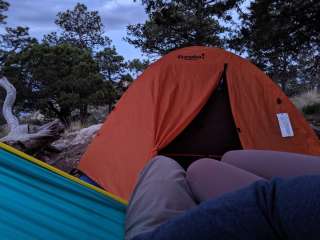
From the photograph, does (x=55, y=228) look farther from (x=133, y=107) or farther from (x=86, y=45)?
(x=86, y=45)

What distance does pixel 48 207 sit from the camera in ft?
5.09

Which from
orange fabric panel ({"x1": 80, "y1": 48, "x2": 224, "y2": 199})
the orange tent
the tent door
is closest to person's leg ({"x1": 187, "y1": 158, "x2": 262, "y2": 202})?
orange fabric panel ({"x1": 80, "y1": 48, "x2": 224, "y2": 199})

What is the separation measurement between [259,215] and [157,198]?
481 millimetres

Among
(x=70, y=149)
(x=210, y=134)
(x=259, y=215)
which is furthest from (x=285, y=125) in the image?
(x=259, y=215)

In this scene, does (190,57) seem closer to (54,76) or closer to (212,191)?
(212,191)

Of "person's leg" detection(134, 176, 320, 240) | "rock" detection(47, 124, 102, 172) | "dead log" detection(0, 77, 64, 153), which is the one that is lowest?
"person's leg" detection(134, 176, 320, 240)

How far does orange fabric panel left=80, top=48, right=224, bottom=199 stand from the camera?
144 inches

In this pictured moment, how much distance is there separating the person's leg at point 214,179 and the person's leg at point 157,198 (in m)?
0.03

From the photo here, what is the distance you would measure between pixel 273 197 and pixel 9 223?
829 mm

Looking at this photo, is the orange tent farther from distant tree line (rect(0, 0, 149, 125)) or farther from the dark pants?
distant tree line (rect(0, 0, 149, 125))

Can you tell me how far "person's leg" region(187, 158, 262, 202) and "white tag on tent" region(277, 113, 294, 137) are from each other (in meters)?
2.63

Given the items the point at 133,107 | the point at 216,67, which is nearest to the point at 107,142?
the point at 133,107

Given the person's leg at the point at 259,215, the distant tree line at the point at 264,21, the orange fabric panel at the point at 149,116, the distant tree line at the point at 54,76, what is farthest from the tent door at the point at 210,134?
the distant tree line at the point at 54,76

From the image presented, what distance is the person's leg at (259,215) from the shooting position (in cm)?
95
